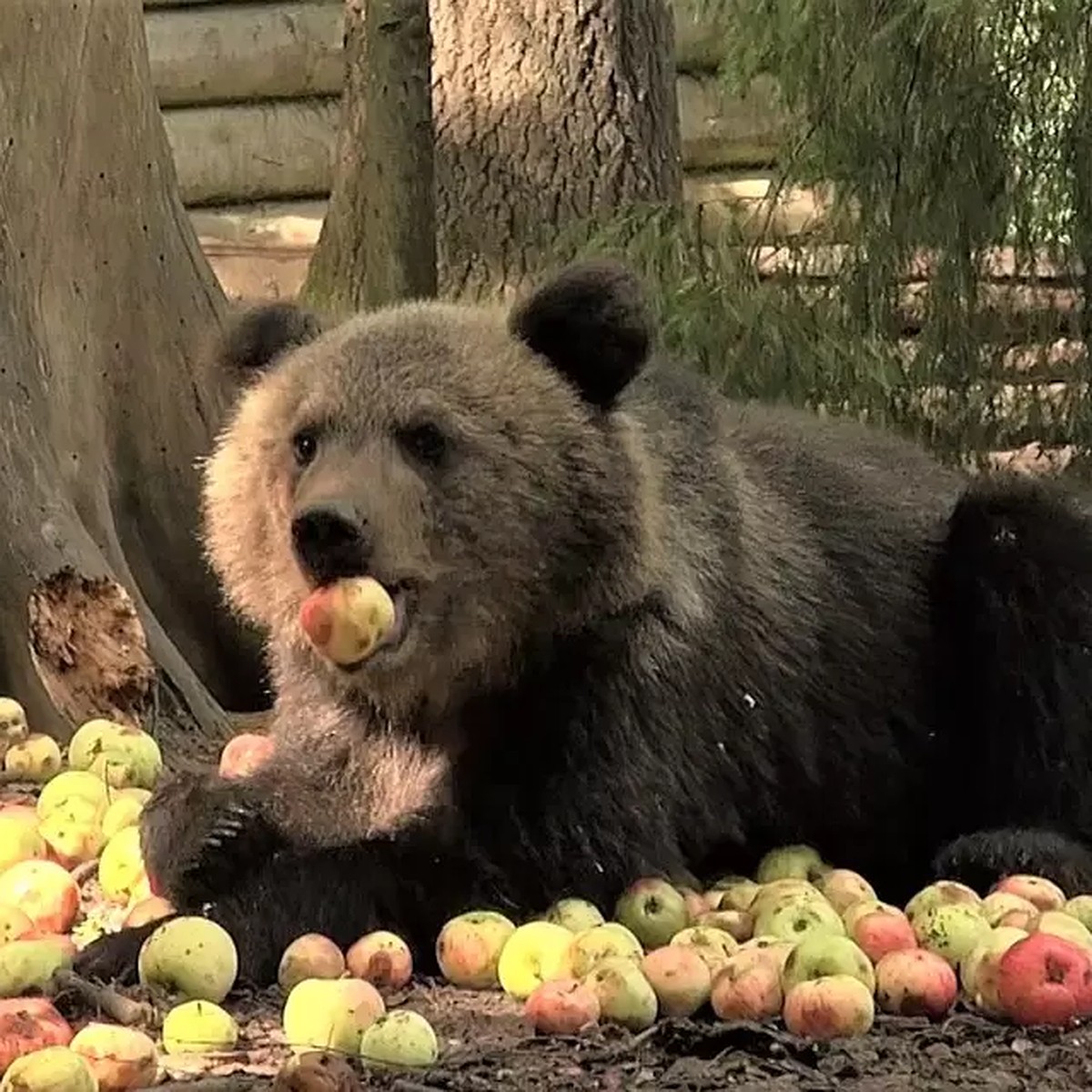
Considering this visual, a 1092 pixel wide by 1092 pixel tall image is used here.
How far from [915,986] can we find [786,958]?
0.21 metres

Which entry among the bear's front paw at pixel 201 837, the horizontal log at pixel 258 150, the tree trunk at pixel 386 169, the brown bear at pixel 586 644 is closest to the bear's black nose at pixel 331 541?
the brown bear at pixel 586 644

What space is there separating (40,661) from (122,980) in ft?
5.97

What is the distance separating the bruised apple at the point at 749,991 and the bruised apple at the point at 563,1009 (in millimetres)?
197

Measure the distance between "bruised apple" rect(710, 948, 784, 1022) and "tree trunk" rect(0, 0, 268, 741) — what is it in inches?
84.6

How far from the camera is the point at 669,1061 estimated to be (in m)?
3.16

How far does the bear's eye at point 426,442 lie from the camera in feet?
12.7

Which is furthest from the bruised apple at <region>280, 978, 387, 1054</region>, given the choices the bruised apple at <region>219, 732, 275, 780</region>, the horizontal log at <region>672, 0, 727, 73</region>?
the horizontal log at <region>672, 0, 727, 73</region>

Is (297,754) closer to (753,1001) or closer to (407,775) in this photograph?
(407,775)

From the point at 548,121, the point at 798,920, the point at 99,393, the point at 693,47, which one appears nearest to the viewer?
the point at 798,920

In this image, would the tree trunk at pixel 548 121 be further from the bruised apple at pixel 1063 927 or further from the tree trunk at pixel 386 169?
the bruised apple at pixel 1063 927

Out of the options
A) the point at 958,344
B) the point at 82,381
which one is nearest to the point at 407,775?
the point at 82,381

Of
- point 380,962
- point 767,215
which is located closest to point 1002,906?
point 380,962

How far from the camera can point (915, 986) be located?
135 inches

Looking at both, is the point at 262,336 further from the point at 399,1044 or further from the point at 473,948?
the point at 399,1044
